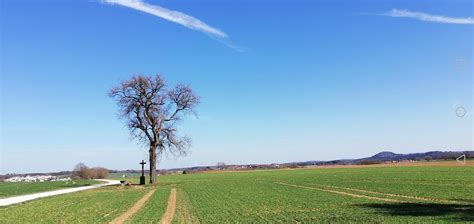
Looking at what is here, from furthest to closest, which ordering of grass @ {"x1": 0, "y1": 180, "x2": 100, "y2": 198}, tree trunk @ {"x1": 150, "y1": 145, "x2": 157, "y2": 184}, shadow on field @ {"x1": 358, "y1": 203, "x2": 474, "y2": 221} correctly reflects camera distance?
tree trunk @ {"x1": 150, "y1": 145, "x2": 157, "y2": 184}, grass @ {"x1": 0, "y1": 180, "x2": 100, "y2": 198}, shadow on field @ {"x1": 358, "y1": 203, "x2": 474, "y2": 221}

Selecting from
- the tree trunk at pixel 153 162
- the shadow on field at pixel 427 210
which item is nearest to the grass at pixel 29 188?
the tree trunk at pixel 153 162

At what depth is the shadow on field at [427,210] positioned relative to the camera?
19.7 meters

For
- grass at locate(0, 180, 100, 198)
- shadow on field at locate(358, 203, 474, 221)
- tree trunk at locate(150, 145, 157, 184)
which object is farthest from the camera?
tree trunk at locate(150, 145, 157, 184)

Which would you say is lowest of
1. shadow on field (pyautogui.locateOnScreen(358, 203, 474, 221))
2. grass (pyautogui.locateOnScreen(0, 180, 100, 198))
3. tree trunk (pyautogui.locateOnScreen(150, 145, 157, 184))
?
shadow on field (pyautogui.locateOnScreen(358, 203, 474, 221))

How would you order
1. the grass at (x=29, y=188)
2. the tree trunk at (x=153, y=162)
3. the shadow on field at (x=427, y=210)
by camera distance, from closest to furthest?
the shadow on field at (x=427, y=210) → the grass at (x=29, y=188) → the tree trunk at (x=153, y=162)

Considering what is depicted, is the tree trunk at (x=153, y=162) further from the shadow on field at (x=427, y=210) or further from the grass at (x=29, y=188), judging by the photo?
the shadow on field at (x=427, y=210)

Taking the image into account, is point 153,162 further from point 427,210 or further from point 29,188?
point 427,210

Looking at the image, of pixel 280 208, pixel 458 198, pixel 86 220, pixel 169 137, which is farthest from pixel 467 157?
pixel 86 220

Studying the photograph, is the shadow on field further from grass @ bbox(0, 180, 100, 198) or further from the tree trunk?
grass @ bbox(0, 180, 100, 198)

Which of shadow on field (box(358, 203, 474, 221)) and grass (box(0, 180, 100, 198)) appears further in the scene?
grass (box(0, 180, 100, 198))

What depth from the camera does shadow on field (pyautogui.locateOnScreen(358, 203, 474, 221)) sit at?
1967 centimetres

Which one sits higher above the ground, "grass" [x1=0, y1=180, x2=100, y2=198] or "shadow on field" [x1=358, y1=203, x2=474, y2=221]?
"grass" [x1=0, y1=180, x2=100, y2=198]

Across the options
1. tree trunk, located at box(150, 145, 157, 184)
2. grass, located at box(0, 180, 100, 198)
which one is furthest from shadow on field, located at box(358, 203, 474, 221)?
grass, located at box(0, 180, 100, 198)

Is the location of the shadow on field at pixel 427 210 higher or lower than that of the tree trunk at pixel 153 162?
lower
